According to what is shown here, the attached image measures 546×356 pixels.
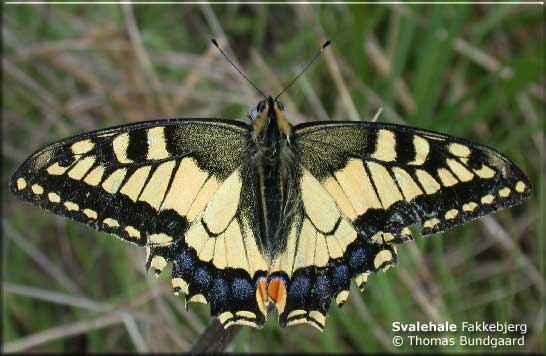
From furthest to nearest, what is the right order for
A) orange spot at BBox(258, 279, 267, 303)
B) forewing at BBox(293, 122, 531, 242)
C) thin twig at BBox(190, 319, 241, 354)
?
1. orange spot at BBox(258, 279, 267, 303)
2. forewing at BBox(293, 122, 531, 242)
3. thin twig at BBox(190, 319, 241, 354)

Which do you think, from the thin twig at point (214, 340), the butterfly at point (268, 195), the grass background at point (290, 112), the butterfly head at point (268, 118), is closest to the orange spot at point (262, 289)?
the butterfly at point (268, 195)

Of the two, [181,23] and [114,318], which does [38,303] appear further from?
[181,23]

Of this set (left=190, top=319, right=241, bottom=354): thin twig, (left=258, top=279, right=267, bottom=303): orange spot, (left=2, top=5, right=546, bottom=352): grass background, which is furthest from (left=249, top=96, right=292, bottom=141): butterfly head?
(left=2, top=5, right=546, bottom=352): grass background

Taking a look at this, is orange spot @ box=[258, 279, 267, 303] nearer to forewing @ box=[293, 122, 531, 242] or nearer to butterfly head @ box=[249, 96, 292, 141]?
forewing @ box=[293, 122, 531, 242]

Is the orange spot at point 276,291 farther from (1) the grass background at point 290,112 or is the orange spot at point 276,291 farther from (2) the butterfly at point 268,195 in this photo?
(1) the grass background at point 290,112

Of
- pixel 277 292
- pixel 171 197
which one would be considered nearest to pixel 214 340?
pixel 277 292

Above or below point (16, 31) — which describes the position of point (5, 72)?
below

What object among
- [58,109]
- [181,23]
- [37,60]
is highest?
[181,23]

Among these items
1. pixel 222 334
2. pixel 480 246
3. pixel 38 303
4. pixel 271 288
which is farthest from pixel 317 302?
pixel 38 303
